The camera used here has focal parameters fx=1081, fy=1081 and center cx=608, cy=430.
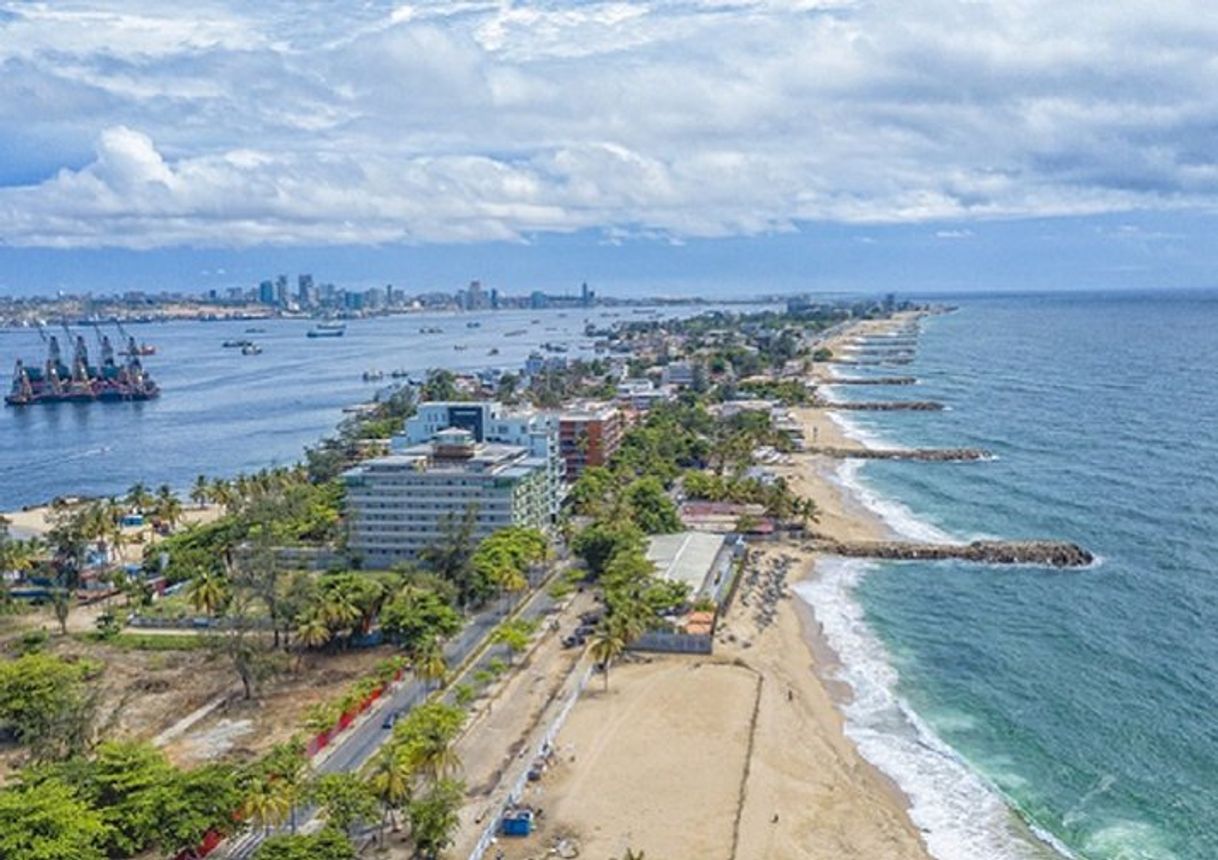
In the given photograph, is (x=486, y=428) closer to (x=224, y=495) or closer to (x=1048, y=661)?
(x=224, y=495)

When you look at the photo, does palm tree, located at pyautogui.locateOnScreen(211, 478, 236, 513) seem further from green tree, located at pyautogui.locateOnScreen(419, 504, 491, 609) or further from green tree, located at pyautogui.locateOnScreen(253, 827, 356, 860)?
green tree, located at pyautogui.locateOnScreen(253, 827, 356, 860)

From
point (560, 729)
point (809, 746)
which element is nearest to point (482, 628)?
point (560, 729)

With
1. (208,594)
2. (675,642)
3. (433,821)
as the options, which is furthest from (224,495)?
(433,821)

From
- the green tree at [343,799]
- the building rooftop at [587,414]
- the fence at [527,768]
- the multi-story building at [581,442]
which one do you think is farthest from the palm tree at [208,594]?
the building rooftop at [587,414]

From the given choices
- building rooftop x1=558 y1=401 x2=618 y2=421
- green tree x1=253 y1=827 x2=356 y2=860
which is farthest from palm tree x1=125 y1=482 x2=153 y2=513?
green tree x1=253 y1=827 x2=356 y2=860

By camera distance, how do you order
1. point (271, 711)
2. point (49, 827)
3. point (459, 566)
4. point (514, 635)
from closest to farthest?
point (49, 827), point (271, 711), point (514, 635), point (459, 566)

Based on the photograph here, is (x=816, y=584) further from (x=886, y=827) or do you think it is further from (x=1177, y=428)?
(x=1177, y=428)

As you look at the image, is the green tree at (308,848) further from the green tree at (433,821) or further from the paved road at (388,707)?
the paved road at (388,707)
